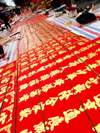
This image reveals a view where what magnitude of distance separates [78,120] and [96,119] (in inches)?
7.9

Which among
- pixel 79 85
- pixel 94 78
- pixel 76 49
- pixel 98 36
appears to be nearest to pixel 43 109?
pixel 79 85

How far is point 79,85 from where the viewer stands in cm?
159

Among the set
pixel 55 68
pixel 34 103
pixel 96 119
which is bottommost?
pixel 96 119

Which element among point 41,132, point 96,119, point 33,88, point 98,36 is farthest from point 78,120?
point 98,36

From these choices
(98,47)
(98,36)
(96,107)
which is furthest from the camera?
(98,36)

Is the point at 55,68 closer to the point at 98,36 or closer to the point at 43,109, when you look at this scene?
the point at 43,109

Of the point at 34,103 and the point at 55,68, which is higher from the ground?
the point at 55,68

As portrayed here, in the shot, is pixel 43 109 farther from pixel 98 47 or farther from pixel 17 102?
pixel 98 47

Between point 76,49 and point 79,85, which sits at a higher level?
point 76,49

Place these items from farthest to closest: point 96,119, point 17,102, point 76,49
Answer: point 76,49 < point 17,102 < point 96,119

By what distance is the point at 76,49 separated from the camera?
2555mm

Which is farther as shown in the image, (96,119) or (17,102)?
(17,102)

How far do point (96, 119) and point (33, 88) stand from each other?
1.15 metres

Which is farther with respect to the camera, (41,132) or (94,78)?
(94,78)
